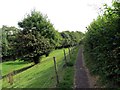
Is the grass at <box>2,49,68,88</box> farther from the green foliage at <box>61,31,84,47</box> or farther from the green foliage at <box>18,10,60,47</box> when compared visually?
the green foliage at <box>61,31,84,47</box>

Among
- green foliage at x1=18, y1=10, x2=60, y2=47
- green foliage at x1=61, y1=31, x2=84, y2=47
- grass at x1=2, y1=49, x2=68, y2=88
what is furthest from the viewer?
green foliage at x1=61, y1=31, x2=84, y2=47

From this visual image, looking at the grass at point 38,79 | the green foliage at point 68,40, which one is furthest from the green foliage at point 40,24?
the green foliage at point 68,40

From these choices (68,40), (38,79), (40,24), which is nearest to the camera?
(38,79)

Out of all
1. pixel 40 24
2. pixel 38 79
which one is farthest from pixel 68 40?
pixel 38 79

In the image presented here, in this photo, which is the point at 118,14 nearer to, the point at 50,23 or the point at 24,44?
the point at 24,44

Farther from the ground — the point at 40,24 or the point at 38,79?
the point at 40,24

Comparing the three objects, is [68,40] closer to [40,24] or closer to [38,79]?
[40,24]

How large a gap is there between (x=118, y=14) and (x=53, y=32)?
151 ft

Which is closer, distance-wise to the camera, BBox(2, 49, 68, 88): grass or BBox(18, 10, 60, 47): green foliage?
BBox(2, 49, 68, 88): grass

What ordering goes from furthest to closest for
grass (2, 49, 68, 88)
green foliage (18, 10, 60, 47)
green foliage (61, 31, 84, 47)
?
green foliage (61, 31, 84, 47), green foliage (18, 10, 60, 47), grass (2, 49, 68, 88)

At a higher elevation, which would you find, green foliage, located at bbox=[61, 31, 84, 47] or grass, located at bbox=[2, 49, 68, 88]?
green foliage, located at bbox=[61, 31, 84, 47]

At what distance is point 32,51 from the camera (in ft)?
147

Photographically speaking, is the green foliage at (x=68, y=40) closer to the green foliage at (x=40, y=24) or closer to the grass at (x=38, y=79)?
the green foliage at (x=40, y=24)

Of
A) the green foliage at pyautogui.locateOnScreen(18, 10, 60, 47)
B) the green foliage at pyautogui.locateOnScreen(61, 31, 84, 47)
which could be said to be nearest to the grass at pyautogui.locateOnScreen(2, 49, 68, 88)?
the green foliage at pyautogui.locateOnScreen(18, 10, 60, 47)
